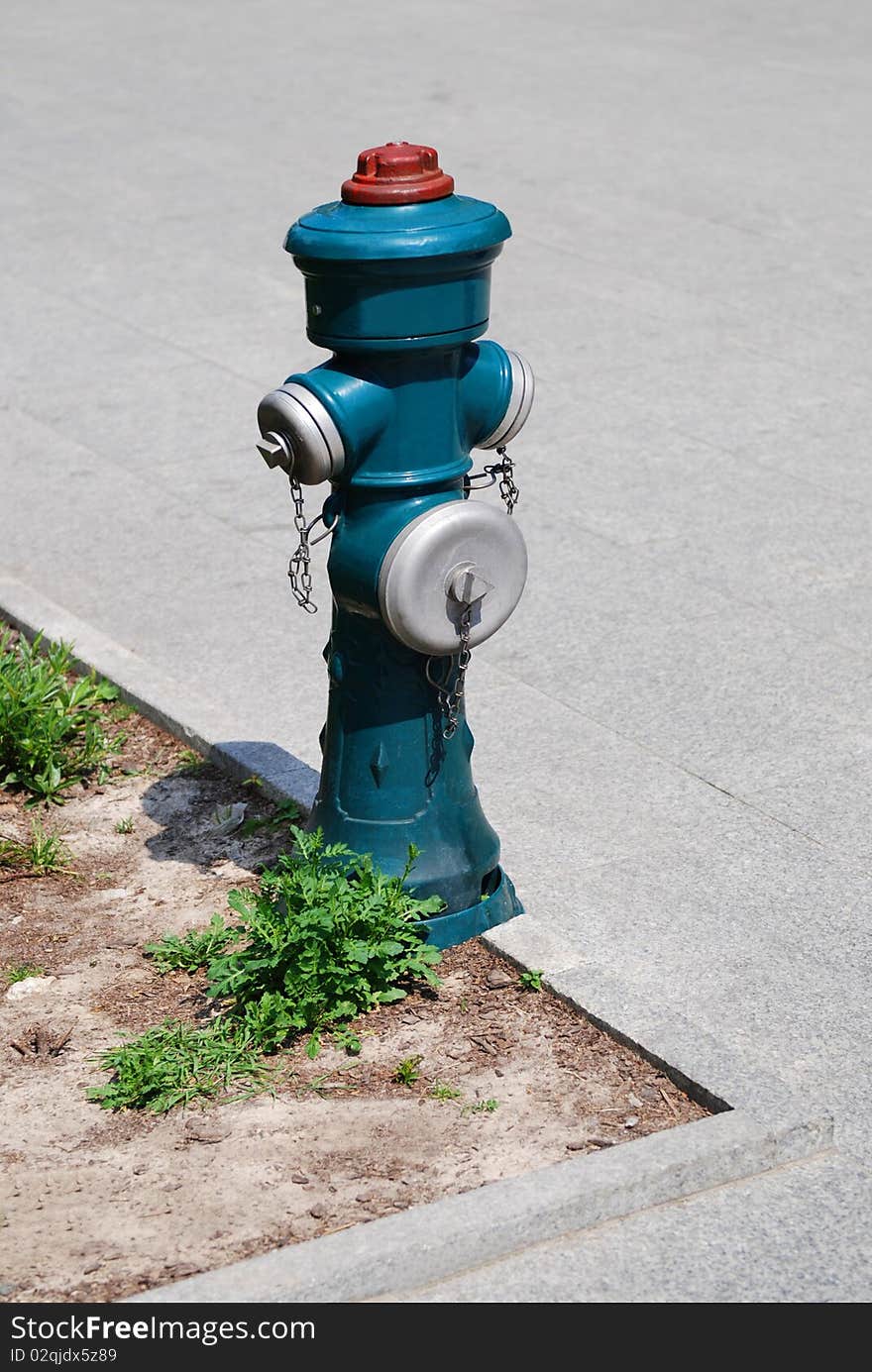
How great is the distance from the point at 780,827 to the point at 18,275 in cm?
697

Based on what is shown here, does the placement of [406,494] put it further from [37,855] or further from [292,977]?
[37,855]

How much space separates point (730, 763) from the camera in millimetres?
5234

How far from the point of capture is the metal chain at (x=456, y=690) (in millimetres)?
4121

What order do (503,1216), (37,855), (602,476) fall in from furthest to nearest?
1. (602,476)
2. (37,855)
3. (503,1216)

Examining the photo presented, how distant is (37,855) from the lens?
15.8 ft

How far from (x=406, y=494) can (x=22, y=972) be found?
5.04 ft

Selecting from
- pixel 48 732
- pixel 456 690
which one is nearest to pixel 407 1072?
pixel 456 690

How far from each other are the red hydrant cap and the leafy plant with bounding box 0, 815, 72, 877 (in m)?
2.02

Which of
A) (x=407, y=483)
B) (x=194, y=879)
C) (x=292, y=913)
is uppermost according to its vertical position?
(x=407, y=483)

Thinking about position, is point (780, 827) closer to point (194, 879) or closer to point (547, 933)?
point (547, 933)

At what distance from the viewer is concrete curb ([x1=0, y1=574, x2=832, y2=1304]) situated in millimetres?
3191

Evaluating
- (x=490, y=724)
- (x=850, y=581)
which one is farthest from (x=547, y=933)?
(x=850, y=581)

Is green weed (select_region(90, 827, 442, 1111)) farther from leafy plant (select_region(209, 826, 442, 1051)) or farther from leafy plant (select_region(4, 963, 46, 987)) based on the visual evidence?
leafy plant (select_region(4, 963, 46, 987))

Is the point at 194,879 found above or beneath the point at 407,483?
beneath
